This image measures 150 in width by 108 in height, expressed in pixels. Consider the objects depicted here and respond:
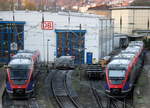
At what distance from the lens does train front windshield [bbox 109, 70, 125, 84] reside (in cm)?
2278

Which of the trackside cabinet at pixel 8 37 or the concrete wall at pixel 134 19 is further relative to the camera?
the concrete wall at pixel 134 19

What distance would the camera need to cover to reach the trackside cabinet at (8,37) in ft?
137

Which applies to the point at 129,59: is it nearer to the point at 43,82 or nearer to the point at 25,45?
the point at 43,82

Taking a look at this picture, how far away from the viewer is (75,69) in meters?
35.5

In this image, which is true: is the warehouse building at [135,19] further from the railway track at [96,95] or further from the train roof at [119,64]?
the train roof at [119,64]

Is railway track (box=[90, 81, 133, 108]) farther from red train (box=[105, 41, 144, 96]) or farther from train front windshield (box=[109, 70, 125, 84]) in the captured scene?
train front windshield (box=[109, 70, 125, 84])

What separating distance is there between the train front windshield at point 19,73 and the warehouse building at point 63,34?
17.8m

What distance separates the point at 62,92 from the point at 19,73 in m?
3.94

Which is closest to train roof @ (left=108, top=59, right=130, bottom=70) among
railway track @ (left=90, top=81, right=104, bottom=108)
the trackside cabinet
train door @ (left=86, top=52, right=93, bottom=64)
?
railway track @ (left=90, top=81, right=104, bottom=108)

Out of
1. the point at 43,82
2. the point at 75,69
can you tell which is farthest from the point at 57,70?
the point at 43,82

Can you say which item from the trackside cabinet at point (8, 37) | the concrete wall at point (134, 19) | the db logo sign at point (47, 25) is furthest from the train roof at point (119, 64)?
the concrete wall at point (134, 19)

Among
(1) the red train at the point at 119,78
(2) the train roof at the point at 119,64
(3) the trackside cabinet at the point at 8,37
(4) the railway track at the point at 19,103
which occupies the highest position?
(3) the trackside cabinet at the point at 8,37

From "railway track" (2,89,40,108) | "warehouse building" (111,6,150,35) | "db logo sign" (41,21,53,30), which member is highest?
"warehouse building" (111,6,150,35)

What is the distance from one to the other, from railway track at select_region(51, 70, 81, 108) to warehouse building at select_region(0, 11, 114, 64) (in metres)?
8.59
